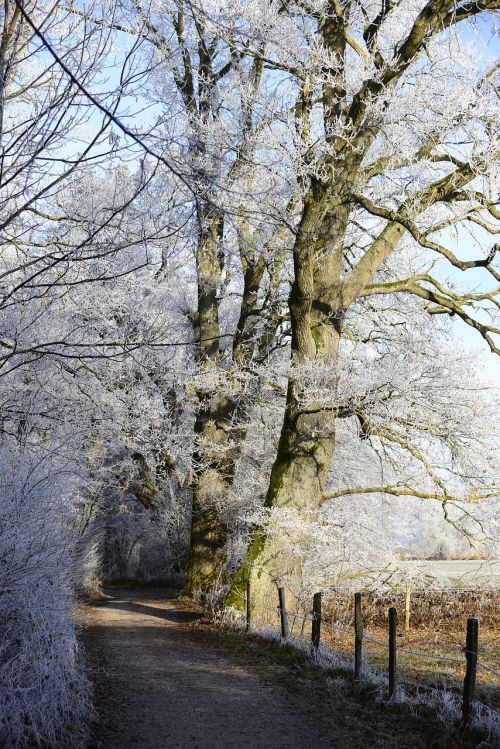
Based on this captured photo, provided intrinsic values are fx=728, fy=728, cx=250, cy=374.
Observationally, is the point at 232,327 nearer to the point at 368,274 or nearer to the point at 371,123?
the point at 368,274

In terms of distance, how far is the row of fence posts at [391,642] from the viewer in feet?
19.5

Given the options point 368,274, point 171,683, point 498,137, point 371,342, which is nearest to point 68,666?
point 171,683

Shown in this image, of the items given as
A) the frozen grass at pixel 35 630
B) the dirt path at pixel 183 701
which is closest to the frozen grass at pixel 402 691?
the dirt path at pixel 183 701

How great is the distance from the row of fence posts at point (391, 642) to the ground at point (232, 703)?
0.83 feet

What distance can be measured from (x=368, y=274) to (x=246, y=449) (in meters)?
5.68

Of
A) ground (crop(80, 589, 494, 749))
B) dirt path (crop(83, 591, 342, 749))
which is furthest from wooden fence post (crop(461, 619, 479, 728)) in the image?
dirt path (crop(83, 591, 342, 749))

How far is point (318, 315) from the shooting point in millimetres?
11500

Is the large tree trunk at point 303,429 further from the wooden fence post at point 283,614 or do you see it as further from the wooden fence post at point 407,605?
the wooden fence post at point 407,605

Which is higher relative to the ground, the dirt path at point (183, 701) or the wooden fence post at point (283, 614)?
the wooden fence post at point (283, 614)

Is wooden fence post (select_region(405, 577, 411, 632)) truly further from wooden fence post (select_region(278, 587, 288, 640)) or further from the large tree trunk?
wooden fence post (select_region(278, 587, 288, 640))

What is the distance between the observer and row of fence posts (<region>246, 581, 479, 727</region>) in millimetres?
5957

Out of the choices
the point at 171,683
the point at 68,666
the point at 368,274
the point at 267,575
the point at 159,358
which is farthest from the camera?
the point at 159,358

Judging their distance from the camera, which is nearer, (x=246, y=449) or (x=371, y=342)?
(x=371, y=342)

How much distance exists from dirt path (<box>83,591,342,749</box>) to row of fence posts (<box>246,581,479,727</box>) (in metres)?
0.94
